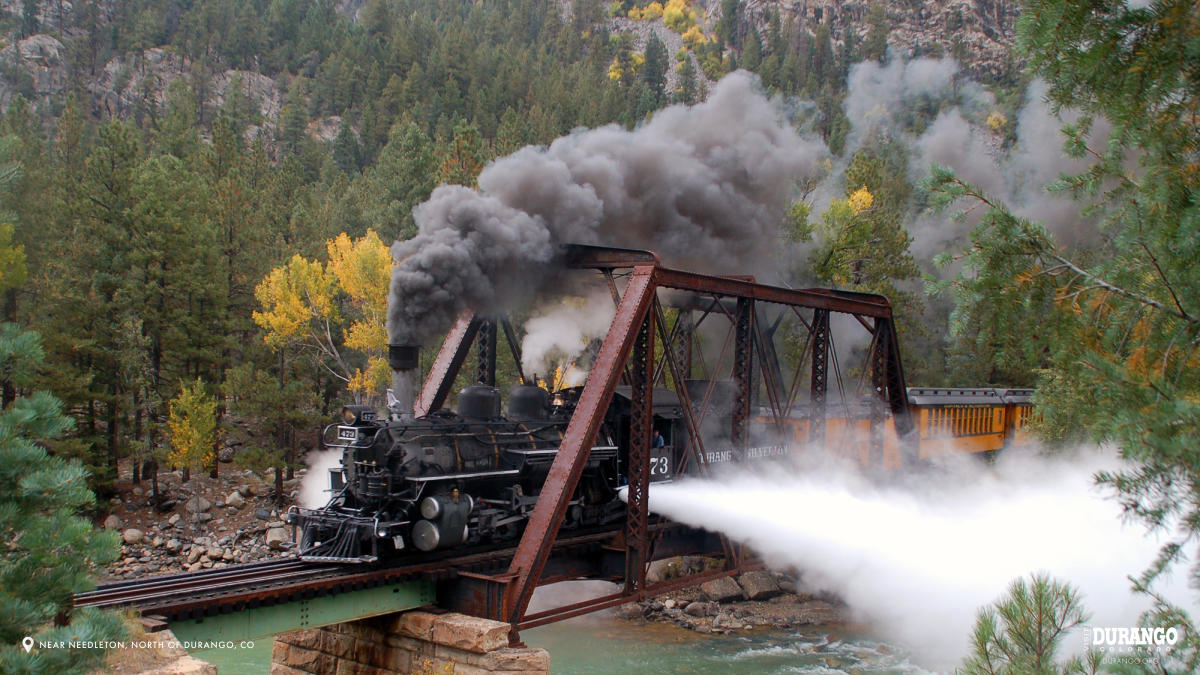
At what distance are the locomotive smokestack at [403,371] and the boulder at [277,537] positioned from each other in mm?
19508

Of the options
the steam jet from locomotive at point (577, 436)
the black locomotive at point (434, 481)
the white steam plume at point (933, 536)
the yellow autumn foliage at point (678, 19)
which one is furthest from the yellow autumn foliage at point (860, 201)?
the yellow autumn foliage at point (678, 19)

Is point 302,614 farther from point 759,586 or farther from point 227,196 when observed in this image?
point 227,196

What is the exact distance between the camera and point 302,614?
11688mm

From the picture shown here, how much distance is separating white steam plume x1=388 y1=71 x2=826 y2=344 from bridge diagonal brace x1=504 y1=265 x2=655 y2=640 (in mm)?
2799

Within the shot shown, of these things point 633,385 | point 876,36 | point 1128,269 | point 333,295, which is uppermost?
point 876,36

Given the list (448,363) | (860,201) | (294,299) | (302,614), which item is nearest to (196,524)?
(294,299)

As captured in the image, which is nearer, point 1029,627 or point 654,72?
point 1029,627

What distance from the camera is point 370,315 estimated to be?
113 ft

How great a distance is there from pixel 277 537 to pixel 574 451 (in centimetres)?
2242

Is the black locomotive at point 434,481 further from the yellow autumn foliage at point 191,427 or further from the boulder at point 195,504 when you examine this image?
the boulder at point 195,504

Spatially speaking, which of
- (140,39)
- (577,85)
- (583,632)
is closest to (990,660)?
(583,632)

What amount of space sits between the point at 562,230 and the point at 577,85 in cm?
9200

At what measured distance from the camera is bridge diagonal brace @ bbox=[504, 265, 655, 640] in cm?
1246

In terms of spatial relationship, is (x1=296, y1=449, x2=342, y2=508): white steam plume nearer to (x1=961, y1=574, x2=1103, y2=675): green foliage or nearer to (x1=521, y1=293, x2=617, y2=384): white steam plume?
(x1=521, y1=293, x2=617, y2=384): white steam plume
